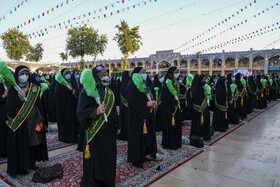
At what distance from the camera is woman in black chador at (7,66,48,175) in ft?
11.2

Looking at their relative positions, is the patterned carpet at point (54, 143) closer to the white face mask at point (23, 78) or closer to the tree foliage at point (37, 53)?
the white face mask at point (23, 78)

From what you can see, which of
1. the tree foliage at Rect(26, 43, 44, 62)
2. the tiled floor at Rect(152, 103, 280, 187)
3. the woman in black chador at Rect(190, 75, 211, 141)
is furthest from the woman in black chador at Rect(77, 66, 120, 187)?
→ the tree foliage at Rect(26, 43, 44, 62)

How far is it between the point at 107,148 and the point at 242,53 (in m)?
35.2

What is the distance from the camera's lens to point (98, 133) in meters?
2.70

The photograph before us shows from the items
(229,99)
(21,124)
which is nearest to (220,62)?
(229,99)

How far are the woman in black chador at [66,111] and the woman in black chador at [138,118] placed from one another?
7.43 ft

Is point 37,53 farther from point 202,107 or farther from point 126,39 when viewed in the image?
point 202,107

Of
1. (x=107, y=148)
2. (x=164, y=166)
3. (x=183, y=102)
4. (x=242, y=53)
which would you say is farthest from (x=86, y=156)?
(x=242, y=53)

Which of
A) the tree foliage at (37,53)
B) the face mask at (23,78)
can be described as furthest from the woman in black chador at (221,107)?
the tree foliage at (37,53)

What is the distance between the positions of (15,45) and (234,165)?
2926 centimetres

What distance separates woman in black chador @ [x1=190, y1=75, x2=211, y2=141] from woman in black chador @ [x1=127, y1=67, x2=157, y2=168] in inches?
76.3

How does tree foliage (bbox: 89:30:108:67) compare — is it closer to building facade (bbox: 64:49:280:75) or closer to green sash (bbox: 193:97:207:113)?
building facade (bbox: 64:49:280:75)

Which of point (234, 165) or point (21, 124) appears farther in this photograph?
point (234, 165)

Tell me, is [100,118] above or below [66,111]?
above
